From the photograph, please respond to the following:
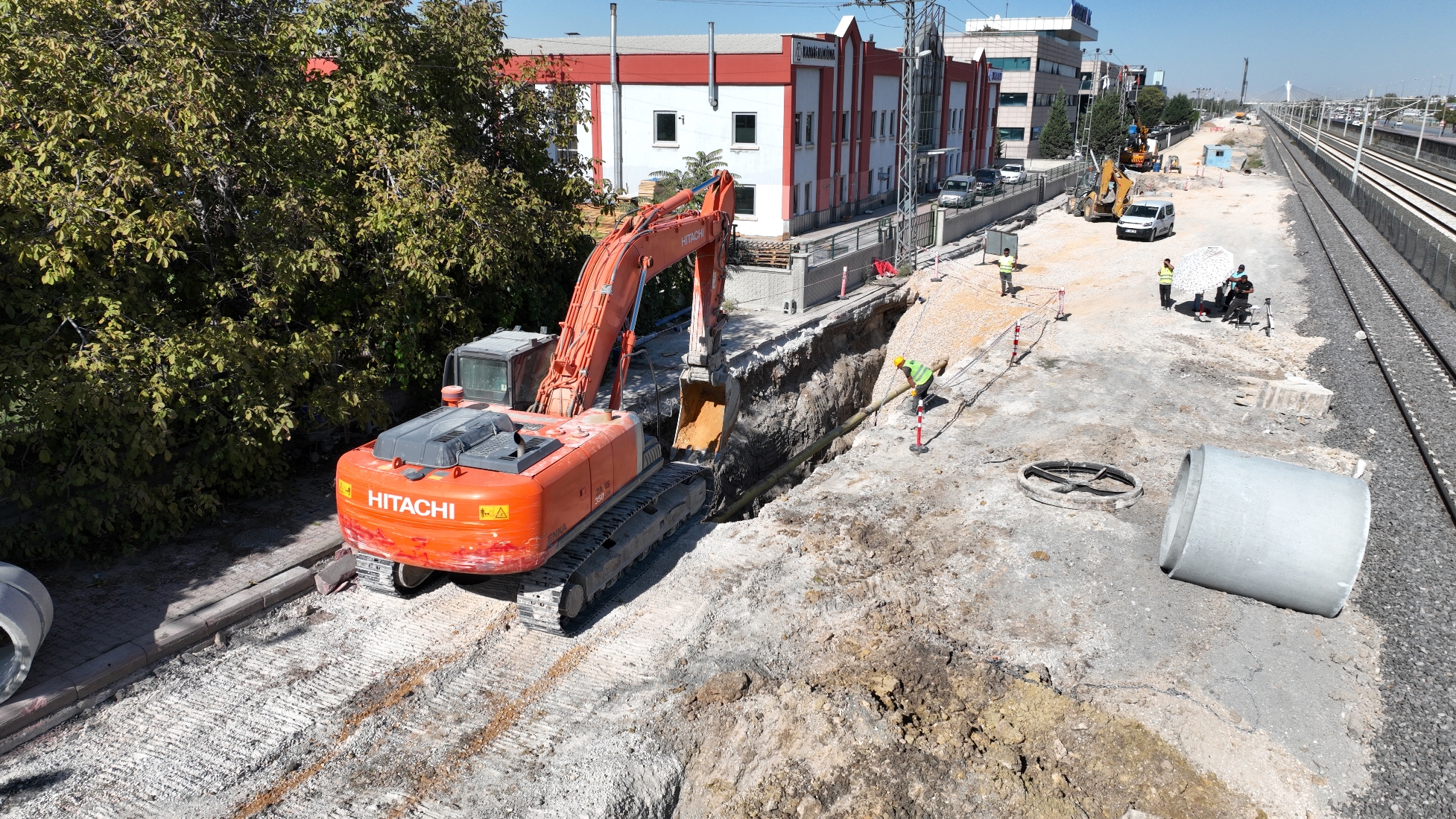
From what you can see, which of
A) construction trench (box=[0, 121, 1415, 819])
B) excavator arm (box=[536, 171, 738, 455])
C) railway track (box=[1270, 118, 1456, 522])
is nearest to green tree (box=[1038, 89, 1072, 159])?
railway track (box=[1270, 118, 1456, 522])

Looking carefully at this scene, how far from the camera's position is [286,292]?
1211 centimetres

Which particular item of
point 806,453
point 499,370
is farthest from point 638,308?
point 806,453

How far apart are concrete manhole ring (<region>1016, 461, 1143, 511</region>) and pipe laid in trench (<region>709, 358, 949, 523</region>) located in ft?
13.8

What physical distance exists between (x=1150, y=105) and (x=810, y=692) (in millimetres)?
108020

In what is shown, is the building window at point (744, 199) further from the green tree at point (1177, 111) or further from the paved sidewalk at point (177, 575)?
the green tree at point (1177, 111)

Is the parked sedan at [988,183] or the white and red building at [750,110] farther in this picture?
the parked sedan at [988,183]

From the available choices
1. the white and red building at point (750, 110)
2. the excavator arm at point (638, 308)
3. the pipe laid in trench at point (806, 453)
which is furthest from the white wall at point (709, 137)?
the excavator arm at point (638, 308)

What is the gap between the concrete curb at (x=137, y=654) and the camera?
26.7 ft

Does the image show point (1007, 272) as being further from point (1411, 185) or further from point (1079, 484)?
point (1411, 185)

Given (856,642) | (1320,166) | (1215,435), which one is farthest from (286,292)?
(1320,166)

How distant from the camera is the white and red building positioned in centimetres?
3584

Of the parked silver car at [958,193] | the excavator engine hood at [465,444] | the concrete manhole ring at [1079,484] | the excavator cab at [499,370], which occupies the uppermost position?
→ the parked silver car at [958,193]

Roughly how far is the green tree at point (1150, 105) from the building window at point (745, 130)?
7221 centimetres

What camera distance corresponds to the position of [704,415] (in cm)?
1409
